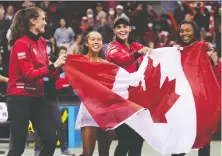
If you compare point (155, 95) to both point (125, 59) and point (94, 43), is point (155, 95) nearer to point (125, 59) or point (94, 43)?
point (125, 59)

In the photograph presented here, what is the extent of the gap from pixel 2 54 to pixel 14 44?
8939 mm

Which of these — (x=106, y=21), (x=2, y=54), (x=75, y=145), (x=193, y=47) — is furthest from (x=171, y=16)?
(x=193, y=47)

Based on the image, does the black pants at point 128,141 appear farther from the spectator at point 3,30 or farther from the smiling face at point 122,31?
the spectator at point 3,30

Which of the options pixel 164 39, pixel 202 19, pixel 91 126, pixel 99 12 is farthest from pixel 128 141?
pixel 99 12

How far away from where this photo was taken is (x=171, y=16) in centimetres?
1844

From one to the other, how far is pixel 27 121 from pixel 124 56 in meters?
1.31

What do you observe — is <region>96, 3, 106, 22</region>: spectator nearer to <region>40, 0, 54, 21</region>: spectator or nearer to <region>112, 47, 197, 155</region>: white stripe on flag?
<region>40, 0, 54, 21</region>: spectator

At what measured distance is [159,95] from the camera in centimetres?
729

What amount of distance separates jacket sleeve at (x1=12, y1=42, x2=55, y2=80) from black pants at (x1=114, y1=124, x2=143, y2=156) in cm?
112

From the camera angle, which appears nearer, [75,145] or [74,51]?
[75,145]

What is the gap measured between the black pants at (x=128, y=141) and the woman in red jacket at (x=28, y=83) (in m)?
0.83

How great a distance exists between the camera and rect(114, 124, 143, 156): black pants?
7148mm

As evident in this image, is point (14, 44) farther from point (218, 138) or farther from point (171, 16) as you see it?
point (171, 16)

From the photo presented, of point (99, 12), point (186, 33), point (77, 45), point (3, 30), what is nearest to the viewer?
point (186, 33)
